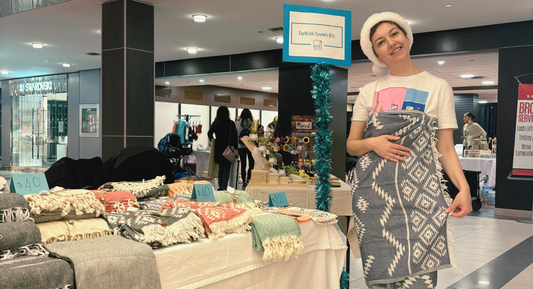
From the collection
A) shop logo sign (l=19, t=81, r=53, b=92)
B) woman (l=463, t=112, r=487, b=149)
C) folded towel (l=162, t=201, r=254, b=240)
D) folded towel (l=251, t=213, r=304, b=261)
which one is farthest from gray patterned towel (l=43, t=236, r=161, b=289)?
shop logo sign (l=19, t=81, r=53, b=92)

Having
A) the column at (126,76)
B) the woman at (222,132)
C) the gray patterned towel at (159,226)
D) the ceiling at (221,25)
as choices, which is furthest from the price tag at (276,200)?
the woman at (222,132)

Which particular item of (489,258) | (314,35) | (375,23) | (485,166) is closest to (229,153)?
(489,258)

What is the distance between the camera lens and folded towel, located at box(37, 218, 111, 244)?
1609mm

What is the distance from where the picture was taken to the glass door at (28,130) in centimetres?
1491

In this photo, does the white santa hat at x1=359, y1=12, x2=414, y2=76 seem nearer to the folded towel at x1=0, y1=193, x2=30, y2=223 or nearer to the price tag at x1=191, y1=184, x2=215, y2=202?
the price tag at x1=191, y1=184, x2=215, y2=202

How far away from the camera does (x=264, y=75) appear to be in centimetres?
1123

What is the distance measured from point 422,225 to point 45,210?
55.1 inches

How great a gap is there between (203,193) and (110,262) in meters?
0.91

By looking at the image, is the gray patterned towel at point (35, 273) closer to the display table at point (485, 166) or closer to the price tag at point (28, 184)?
the price tag at point (28, 184)

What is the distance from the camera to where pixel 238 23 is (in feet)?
24.9

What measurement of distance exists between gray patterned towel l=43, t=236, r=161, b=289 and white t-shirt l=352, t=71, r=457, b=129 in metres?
1.07

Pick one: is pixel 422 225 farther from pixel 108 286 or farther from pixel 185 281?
pixel 108 286

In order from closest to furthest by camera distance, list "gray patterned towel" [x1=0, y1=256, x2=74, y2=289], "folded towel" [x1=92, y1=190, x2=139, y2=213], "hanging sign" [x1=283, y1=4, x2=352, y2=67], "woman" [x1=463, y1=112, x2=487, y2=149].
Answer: "gray patterned towel" [x1=0, y1=256, x2=74, y2=289] < "folded towel" [x1=92, y1=190, x2=139, y2=213] < "hanging sign" [x1=283, y1=4, x2=352, y2=67] < "woman" [x1=463, y1=112, x2=487, y2=149]

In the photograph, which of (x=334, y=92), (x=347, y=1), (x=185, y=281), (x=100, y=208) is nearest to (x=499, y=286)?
(x=185, y=281)
